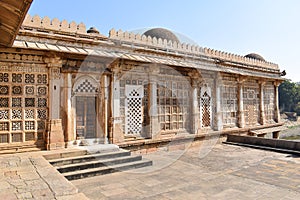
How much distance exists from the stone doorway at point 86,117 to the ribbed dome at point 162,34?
6009 millimetres

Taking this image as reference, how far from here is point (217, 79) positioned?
12.7 metres

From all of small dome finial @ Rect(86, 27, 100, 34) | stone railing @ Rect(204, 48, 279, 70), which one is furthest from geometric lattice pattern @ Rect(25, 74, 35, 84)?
stone railing @ Rect(204, 48, 279, 70)

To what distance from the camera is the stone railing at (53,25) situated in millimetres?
7529

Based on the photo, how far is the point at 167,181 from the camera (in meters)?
5.96

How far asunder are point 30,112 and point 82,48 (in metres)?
2.78

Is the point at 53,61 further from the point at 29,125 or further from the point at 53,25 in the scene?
the point at 29,125

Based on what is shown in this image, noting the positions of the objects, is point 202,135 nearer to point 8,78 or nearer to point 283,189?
point 283,189

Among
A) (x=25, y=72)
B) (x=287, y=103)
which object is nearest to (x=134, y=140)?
(x=25, y=72)

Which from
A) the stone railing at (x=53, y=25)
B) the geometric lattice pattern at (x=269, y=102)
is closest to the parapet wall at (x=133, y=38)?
the stone railing at (x=53, y=25)

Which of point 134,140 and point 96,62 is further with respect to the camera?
point 134,140

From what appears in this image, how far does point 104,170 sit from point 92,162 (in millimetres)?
451

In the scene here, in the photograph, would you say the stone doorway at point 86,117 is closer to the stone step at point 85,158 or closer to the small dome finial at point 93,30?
the stone step at point 85,158

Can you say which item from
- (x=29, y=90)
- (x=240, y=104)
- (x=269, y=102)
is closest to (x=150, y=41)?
(x=29, y=90)

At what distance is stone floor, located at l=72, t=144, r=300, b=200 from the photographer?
5082 millimetres
